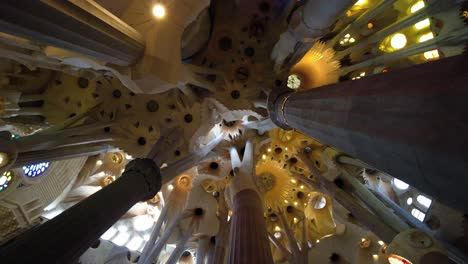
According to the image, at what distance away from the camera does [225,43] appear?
10383mm

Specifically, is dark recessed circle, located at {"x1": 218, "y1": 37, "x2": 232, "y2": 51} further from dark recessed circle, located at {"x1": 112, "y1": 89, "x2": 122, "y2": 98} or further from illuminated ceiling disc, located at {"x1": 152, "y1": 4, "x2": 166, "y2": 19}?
illuminated ceiling disc, located at {"x1": 152, "y1": 4, "x2": 166, "y2": 19}

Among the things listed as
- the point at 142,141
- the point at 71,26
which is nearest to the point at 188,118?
the point at 142,141

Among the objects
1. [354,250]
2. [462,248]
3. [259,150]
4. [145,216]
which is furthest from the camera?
[145,216]

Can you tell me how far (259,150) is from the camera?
1087 centimetres

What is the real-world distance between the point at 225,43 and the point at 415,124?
9.01 metres

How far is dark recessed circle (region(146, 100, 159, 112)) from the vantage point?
10.0 m

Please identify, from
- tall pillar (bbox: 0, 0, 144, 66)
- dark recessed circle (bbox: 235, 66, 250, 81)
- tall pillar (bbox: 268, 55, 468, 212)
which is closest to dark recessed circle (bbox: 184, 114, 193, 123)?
dark recessed circle (bbox: 235, 66, 250, 81)

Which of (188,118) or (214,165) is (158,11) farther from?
(214,165)

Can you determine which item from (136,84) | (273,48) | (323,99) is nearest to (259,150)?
(273,48)

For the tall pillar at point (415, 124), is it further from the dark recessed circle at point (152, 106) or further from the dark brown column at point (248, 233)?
the dark recessed circle at point (152, 106)

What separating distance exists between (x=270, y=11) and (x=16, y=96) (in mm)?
Result: 8883

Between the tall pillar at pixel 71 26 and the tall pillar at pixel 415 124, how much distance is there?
10.7 ft

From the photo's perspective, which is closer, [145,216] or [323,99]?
[323,99]

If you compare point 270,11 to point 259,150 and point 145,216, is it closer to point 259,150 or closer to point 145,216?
point 259,150
